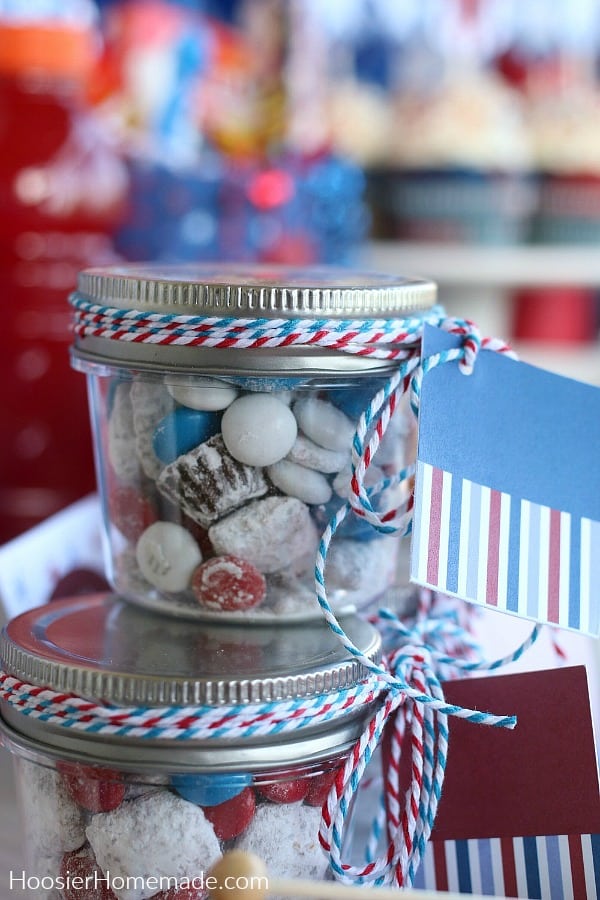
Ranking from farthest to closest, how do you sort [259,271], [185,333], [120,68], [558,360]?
1. [558,360]
2. [120,68]
3. [259,271]
4. [185,333]

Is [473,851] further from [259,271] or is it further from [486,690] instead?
[259,271]

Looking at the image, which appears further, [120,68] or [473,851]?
[120,68]

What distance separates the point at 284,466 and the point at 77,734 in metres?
0.14

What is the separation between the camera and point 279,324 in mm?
453

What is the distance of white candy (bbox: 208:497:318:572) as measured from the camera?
47cm

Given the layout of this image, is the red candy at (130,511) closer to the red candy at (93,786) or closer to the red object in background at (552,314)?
the red candy at (93,786)

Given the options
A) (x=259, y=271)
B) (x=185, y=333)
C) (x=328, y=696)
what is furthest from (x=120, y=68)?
(x=328, y=696)

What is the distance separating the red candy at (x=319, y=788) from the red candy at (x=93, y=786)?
77 millimetres

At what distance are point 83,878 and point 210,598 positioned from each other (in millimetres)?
128

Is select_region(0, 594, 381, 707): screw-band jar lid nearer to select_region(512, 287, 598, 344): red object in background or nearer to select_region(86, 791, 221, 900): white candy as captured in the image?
select_region(86, 791, 221, 900): white candy

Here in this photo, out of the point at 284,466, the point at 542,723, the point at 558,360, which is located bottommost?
the point at 558,360

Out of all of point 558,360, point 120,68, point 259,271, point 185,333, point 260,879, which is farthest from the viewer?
point 558,360

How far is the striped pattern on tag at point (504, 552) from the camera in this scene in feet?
1.47

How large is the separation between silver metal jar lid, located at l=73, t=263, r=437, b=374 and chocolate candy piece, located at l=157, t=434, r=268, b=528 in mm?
38
